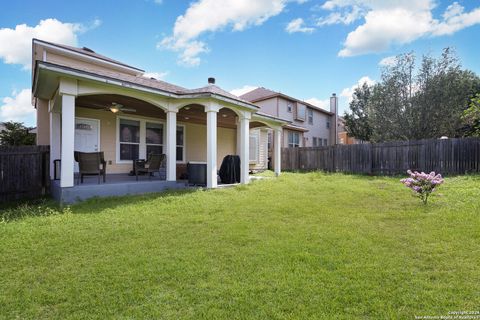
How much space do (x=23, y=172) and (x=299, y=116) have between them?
18.9m

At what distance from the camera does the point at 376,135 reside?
18.4 metres

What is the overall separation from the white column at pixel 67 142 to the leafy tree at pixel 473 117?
12.7 meters

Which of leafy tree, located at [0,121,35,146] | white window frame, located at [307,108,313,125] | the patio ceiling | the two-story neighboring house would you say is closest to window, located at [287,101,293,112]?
the two-story neighboring house

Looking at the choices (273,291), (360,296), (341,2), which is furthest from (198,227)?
(341,2)

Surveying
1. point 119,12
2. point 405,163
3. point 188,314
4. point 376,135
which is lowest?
point 188,314

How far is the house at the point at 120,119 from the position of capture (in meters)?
6.20

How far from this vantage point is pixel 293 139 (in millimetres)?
20594

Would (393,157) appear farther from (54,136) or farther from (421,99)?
(54,136)

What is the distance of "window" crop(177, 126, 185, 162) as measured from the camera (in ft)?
38.4

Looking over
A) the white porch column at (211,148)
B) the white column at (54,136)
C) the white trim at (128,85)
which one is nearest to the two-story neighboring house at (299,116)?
the white trim at (128,85)

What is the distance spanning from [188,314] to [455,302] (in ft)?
7.19

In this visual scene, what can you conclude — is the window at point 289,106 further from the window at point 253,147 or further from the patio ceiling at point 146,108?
the patio ceiling at point 146,108

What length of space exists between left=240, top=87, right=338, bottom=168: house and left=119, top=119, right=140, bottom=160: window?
34.5ft

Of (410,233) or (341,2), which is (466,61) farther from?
(410,233)
